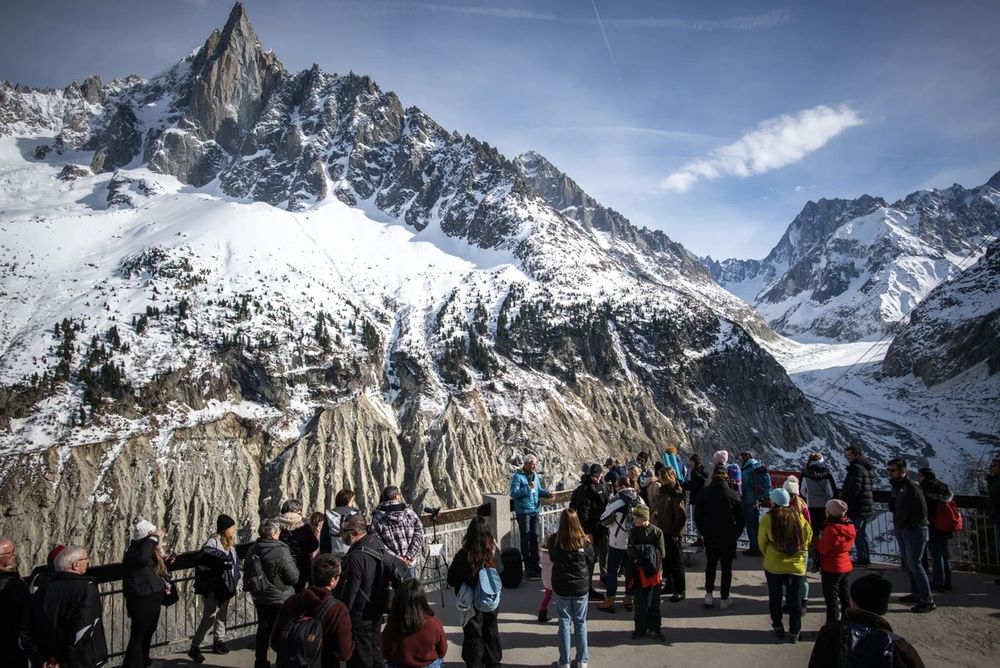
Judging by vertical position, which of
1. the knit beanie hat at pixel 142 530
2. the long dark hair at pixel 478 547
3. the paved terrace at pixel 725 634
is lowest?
the paved terrace at pixel 725 634

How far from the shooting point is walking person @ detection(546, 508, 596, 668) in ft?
23.0

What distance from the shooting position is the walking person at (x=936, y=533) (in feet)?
30.3

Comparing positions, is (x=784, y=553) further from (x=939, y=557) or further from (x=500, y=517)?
(x=500, y=517)

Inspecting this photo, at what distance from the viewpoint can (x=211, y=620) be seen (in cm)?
806

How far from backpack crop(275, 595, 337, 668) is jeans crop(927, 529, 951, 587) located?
9.97 meters

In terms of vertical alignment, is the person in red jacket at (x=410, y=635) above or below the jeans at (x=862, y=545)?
above

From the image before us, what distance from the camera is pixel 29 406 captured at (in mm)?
51156

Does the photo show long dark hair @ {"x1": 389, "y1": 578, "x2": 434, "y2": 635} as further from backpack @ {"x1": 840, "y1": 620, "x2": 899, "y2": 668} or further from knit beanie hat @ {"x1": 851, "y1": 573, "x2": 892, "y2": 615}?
knit beanie hat @ {"x1": 851, "y1": 573, "x2": 892, "y2": 615}

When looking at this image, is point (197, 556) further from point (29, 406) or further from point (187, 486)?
point (29, 406)

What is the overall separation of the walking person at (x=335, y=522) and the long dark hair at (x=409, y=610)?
9.41ft

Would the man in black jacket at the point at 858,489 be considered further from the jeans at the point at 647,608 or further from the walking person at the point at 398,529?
the walking person at the point at 398,529

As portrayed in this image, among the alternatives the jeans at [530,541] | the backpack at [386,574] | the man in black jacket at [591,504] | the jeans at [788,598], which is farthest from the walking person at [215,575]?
the jeans at [788,598]

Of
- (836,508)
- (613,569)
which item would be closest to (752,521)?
(613,569)

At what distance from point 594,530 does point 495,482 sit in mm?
47157
